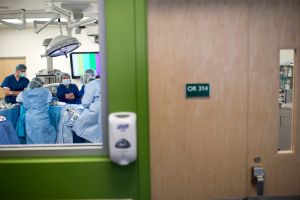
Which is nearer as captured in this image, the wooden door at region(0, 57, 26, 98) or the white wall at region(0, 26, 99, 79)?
the white wall at region(0, 26, 99, 79)

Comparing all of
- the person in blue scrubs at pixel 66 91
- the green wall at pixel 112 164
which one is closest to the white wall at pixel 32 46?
the person in blue scrubs at pixel 66 91

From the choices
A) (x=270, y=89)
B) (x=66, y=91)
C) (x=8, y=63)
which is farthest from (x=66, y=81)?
(x=8, y=63)

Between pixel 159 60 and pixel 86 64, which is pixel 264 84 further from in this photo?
pixel 86 64

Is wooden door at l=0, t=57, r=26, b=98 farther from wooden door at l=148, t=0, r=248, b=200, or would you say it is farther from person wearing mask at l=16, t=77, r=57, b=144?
wooden door at l=148, t=0, r=248, b=200

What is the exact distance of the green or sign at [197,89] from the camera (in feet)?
5.94

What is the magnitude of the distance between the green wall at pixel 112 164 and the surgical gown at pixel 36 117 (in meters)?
2.05

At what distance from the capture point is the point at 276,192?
192cm

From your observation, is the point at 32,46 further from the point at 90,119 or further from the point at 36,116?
the point at 90,119

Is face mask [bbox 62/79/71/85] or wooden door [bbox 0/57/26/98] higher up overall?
wooden door [bbox 0/57/26/98]

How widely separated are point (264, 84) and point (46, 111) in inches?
117

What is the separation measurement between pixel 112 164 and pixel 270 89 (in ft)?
3.58

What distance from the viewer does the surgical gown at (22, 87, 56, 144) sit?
3791 mm

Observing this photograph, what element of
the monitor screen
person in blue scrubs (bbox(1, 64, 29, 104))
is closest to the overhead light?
person in blue scrubs (bbox(1, 64, 29, 104))

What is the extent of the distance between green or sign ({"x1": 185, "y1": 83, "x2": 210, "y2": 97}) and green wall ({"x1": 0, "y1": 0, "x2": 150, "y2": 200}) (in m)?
0.27
